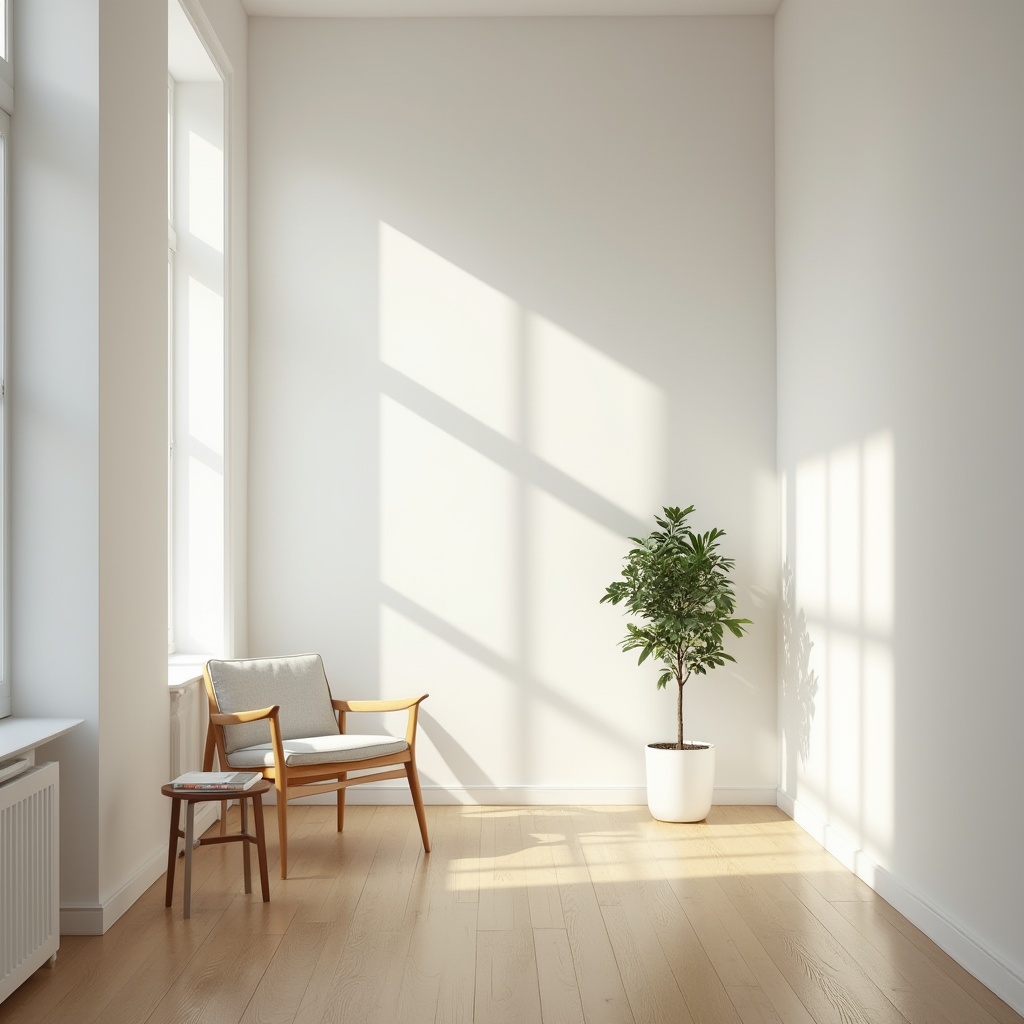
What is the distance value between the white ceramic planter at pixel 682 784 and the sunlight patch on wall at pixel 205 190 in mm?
3156

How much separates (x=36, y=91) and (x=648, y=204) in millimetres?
2918

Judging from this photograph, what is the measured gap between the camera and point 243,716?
398 cm

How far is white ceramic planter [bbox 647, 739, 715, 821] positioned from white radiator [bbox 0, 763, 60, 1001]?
2636mm

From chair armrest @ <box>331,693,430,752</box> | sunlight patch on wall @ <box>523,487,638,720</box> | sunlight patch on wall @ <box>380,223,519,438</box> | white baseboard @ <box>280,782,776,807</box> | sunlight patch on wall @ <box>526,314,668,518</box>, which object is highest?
sunlight patch on wall @ <box>380,223,519,438</box>

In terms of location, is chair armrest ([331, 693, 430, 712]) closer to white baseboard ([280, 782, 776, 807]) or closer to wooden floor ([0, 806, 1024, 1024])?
wooden floor ([0, 806, 1024, 1024])

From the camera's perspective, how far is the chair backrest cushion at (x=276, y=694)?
4230 millimetres

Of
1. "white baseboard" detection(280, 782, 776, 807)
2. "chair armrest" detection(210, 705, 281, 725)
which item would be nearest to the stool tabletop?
"chair armrest" detection(210, 705, 281, 725)

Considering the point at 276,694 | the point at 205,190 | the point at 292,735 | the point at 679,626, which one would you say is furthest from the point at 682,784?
the point at 205,190

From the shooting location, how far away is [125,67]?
3520mm

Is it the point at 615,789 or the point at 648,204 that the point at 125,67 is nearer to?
the point at 648,204

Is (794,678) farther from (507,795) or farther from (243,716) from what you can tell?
(243,716)

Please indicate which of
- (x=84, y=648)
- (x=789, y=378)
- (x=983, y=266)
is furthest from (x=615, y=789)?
(x=983, y=266)

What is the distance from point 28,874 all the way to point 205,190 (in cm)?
326

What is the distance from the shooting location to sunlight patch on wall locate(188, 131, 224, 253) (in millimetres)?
4895
